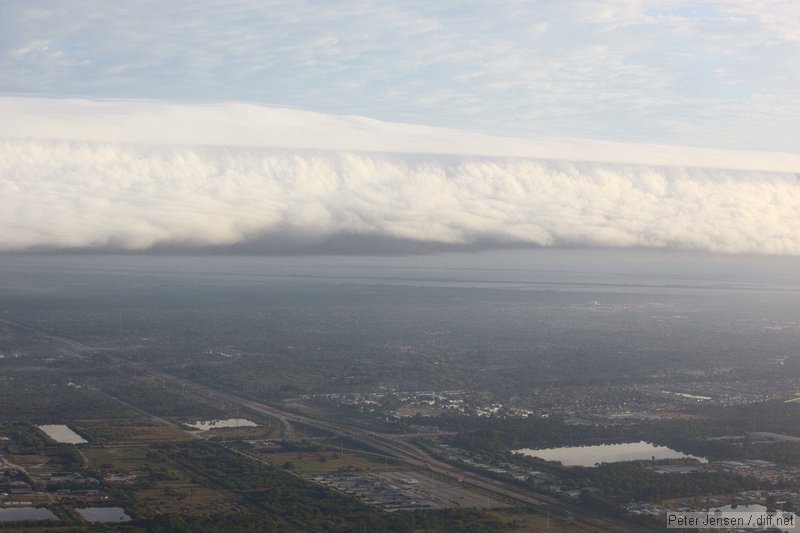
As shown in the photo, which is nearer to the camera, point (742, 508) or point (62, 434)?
point (742, 508)

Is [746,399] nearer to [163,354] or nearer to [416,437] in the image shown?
[416,437]

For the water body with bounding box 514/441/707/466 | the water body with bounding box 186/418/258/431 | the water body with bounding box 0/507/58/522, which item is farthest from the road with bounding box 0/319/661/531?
the water body with bounding box 0/507/58/522

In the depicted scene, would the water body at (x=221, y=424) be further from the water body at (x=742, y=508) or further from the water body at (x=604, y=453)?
the water body at (x=742, y=508)

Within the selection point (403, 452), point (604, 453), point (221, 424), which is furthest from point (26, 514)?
point (604, 453)

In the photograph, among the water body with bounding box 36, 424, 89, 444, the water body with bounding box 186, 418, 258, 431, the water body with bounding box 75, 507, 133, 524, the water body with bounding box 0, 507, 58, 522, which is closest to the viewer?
the water body with bounding box 0, 507, 58, 522

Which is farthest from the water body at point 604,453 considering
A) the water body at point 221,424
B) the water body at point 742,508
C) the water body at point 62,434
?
the water body at point 62,434

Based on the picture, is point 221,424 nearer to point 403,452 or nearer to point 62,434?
point 62,434

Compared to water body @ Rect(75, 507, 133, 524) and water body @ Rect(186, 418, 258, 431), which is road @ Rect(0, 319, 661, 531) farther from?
water body @ Rect(75, 507, 133, 524)
